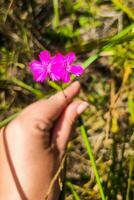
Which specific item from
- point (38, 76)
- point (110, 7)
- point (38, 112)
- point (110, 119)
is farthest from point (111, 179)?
point (110, 7)

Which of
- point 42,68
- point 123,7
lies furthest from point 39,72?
point 123,7

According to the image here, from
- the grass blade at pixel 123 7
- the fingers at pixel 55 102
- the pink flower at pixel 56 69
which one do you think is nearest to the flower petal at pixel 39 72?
the pink flower at pixel 56 69

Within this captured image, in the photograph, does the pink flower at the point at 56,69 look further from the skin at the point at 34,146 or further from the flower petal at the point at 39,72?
the skin at the point at 34,146

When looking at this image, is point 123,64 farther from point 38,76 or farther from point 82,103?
point 38,76

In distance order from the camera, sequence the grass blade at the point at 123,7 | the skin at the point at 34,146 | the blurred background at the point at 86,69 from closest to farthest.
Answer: the skin at the point at 34,146, the grass blade at the point at 123,7, the blurred background at the point at 86,69

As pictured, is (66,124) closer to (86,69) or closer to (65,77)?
(65,77)

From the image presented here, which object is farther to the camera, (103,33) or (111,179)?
(103,33)
